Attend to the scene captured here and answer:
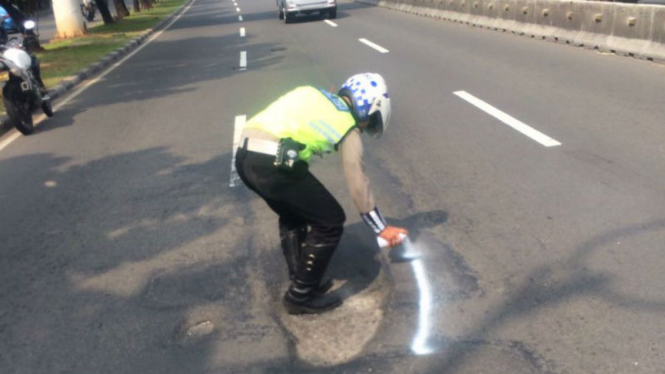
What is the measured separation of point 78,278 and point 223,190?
2.04 m

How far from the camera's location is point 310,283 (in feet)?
14.0

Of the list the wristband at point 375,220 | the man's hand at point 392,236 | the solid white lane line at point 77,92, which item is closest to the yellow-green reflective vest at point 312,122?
the wristband at point 375,220

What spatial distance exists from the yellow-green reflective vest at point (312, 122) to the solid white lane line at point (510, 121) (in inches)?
163

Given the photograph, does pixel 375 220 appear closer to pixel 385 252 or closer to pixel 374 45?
pixel 385 252

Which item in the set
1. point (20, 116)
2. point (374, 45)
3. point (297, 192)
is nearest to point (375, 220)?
point (297, 192)

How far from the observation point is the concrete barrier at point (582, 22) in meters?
12.7

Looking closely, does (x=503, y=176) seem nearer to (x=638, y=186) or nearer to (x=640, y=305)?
(x=638, y=186)

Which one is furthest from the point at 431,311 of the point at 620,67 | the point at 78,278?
the point at 620,67


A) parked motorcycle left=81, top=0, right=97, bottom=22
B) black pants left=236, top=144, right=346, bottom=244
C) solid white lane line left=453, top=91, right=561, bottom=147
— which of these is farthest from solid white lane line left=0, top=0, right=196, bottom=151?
parked motorcycle left=81, top=0, right=97, bottom=22

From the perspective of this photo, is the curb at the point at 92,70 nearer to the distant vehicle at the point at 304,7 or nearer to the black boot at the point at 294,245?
the distant vehicle at the point at 304,7

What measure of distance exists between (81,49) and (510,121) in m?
14.7

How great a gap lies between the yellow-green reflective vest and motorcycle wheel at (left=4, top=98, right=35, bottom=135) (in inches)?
275

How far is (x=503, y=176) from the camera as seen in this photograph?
667 centimetres

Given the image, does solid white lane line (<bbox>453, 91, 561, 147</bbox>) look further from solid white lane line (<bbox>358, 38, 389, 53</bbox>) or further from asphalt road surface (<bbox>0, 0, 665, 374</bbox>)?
solid white lane line (<bbox>358, 38, 389, 53</bbox>)
